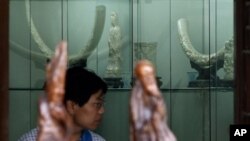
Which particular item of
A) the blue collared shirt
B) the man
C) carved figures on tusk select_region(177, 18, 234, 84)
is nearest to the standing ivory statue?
carved figures on tusk select_region(177, 18, 234, 84)

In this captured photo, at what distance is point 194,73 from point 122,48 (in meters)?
0.36

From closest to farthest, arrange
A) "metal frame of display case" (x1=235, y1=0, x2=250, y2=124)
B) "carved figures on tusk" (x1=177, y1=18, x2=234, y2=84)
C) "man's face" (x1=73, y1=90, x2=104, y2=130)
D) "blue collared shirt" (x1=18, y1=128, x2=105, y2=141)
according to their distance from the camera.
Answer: "man's face" (x1=73, y1=90, x2=104, y2=130)
"blue collared shirt" (x1=18, y1=128, x2=105, y2=141)
"metal frame of display case" (x1=235, y1=0, x2=250, y2=124)
"carved figures on tusk" (x1=177, y1=18, x2=234, y2=84)

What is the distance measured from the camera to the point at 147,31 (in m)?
2.85

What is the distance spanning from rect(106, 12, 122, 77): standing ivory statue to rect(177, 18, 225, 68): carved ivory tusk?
295mm

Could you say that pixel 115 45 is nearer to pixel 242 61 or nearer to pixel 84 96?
pixel 242 61

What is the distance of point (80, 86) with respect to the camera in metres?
1.42

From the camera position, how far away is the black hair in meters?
1.40

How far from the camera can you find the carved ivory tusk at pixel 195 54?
111 inches

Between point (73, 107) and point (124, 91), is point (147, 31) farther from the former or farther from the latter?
point (73, 107)

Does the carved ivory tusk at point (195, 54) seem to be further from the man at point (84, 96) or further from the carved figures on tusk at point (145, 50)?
the man at point (84, 96)

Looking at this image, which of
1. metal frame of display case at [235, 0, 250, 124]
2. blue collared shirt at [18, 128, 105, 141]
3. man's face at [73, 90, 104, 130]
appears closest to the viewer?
man's face at [73, 90, 104, 130]

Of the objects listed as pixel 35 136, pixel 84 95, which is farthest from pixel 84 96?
pixel 35 136

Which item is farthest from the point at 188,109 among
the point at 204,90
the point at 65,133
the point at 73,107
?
the point at 65,133

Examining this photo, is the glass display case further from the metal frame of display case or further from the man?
the man
